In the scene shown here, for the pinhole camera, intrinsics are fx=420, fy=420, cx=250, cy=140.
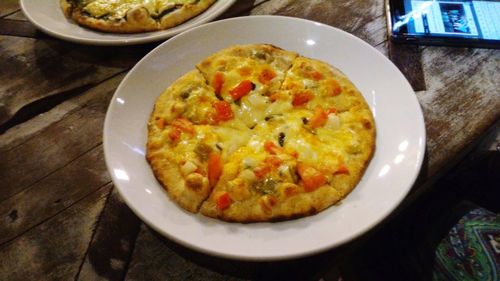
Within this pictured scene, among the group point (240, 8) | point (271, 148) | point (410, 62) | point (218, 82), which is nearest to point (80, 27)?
point (240, 8)

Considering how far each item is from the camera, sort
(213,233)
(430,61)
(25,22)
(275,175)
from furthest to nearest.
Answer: (25,22) < (430,61) < (275,175) < (213,233)

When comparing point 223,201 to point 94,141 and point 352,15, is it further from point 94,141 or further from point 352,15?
point 352,15

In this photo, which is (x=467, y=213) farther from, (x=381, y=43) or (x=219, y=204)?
(x=219, y=204)

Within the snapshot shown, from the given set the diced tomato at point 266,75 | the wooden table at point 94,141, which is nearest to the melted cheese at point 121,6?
the wooden table at point 94,141

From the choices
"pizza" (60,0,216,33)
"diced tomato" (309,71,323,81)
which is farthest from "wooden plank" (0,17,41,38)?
"diced tomato" (309,71,323,81)

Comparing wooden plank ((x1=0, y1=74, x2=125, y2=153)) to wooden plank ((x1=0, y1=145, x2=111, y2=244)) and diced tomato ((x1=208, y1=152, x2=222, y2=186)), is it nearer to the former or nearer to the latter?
wooden plank ((x1=0, y1=145, x2=111, y2=244))

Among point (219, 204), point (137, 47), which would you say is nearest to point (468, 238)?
point (219, 204)

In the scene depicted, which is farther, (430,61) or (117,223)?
(430,61)
